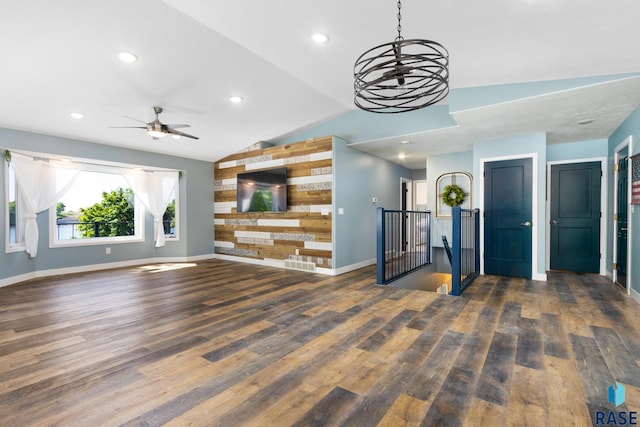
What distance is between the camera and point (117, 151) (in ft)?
19.4

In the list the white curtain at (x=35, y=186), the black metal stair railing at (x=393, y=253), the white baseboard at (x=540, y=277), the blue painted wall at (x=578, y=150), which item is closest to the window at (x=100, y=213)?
the white curtain at (x=35, y=186)

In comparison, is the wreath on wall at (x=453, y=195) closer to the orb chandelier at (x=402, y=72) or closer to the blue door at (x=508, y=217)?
the blue door at (x=508, y=217)

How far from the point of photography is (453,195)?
21.2 feet

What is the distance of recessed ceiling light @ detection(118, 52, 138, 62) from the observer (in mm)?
3172

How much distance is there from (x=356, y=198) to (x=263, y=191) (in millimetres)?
1947

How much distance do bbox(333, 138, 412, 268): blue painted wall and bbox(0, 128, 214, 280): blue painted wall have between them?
3.63m

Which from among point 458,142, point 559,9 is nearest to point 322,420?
point 559,9

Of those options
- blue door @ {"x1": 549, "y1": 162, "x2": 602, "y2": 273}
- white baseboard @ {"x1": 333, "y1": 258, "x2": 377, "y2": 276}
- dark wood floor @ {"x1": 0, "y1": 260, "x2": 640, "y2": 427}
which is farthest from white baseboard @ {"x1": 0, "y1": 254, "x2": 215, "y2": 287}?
blue door @ {"x1": 549, "y1": 162, "x2": 602, "y2": 273}

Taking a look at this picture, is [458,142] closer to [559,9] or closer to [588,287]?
[588,287]

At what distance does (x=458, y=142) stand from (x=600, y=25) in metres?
3.22

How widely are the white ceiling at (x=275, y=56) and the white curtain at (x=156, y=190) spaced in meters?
1.48

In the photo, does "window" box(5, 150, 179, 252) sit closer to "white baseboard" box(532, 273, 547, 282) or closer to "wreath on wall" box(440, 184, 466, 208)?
"wreath on wall" box(440, 184, 466, 208)

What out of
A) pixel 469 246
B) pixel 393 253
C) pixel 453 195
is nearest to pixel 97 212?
pixel 393 253

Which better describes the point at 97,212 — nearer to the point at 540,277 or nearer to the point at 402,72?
Result: the point at 402,72
